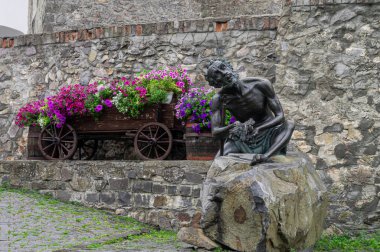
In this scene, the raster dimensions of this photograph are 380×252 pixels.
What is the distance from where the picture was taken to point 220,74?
4945 millimetres

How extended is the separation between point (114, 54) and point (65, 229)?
11.2 feet

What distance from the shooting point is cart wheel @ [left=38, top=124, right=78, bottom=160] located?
25.1ft

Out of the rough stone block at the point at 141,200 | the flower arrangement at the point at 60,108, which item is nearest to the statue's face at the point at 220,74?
the rough stone block at the point at 141,200

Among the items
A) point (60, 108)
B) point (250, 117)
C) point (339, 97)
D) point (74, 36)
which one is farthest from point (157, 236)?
point (74, 36)

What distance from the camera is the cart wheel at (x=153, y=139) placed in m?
7.25

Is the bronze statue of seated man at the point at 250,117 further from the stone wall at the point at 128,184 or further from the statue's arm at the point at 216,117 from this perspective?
the stone wall at the point at 128,184

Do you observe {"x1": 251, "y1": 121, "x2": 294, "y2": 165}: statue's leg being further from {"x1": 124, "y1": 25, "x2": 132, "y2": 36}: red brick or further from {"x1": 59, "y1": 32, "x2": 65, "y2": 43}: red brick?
{"x1": 59, "y1": 32, "x2": 65, "y2": 43}: red brick

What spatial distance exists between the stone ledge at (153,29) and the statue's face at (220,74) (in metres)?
3.16

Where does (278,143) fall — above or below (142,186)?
above

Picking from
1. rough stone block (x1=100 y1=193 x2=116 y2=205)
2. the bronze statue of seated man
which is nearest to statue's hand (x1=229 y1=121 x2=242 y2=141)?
the bronze statue of seated man

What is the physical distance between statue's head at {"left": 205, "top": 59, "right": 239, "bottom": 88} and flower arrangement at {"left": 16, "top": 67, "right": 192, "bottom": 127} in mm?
2270

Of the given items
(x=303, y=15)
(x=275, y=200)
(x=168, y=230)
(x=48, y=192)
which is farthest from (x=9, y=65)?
(x=275, y=200)

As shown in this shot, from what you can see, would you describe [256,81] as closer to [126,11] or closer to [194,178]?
[194,178]

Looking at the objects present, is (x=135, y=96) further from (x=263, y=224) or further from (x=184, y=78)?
(x=263, y=224)
